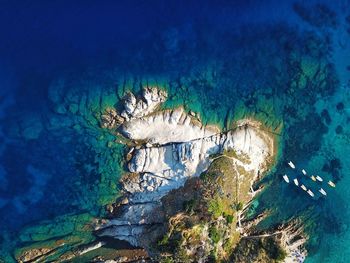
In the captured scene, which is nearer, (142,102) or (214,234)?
(214,234)

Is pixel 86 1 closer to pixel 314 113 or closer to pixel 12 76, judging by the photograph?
pixel 12 76

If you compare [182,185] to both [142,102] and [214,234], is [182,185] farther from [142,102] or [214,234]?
[142,102]

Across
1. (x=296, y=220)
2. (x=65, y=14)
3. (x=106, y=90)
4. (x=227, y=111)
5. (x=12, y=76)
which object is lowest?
(x=296, y=220)

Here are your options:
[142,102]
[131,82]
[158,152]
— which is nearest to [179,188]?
[158,152]

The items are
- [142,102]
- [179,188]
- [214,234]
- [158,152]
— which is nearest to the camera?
[214,234]

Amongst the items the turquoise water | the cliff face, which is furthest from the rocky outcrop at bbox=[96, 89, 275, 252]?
the turquoise water

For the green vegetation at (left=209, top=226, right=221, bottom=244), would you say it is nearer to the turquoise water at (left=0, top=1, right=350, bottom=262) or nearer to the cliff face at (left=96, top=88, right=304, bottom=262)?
the cliff face at (left=96, top=88, right=304, bottom=262)

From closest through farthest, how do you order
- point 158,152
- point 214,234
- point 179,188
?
point 214,234
point 158,152
point 179,188

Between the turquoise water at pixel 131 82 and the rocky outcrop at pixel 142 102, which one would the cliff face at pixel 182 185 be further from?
the turquoise water at pixel 131 82

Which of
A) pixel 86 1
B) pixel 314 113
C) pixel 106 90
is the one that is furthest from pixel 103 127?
pixel 314 113
